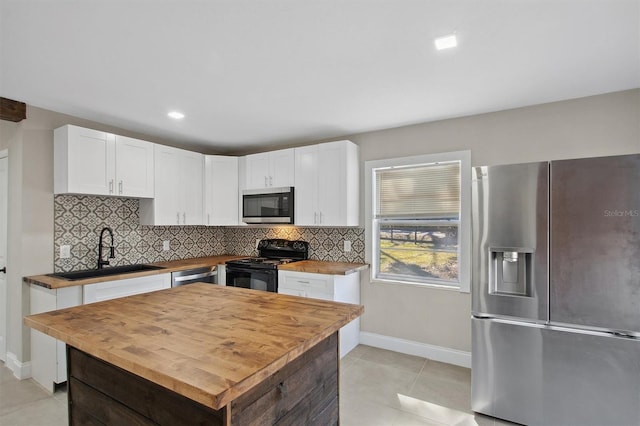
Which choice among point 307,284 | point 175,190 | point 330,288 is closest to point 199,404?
point 330,288

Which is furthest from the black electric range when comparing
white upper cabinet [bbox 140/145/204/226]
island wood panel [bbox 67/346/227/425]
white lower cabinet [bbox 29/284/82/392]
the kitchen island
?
island wood panel [bbox 67/346/227/425]

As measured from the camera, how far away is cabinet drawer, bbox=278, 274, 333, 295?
321 centimetres

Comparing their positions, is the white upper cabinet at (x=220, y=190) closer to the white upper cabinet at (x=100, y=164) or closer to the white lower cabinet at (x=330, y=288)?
the white upper cabinet at (x=100, y=164)

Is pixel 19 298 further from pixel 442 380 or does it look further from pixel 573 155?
pixel 573 155

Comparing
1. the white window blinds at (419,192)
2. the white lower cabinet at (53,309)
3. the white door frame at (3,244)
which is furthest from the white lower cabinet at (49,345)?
the white window blinds at (419,192)

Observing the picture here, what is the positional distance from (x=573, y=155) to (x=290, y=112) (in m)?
2.55

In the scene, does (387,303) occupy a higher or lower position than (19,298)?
lower

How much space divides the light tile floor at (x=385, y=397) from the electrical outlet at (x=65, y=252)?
3.68ft

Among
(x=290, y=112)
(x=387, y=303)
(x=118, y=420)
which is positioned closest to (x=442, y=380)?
(x=387, y=303)

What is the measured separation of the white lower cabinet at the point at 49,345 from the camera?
2605 millimetres

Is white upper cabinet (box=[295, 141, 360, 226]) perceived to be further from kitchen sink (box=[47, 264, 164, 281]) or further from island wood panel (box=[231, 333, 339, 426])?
island wood panel (box=[231, 333, 339, 426])

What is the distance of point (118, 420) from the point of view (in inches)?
53.1

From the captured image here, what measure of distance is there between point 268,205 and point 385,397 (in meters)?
2.49

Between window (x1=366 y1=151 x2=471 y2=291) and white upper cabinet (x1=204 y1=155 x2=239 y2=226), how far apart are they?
1.86m
